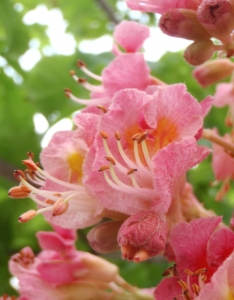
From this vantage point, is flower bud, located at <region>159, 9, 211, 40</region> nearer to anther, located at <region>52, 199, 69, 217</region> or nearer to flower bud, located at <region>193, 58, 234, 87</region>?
flower bud, located at <region>193, 58, 234, 87</region>

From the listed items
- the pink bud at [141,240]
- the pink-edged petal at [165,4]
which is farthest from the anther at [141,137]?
the pink-edged petal at [165,4]

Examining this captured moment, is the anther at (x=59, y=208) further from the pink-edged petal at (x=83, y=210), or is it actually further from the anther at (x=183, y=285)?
the anther at (x=183, y=285)

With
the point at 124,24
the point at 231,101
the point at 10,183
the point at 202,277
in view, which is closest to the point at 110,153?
the point at 202,277

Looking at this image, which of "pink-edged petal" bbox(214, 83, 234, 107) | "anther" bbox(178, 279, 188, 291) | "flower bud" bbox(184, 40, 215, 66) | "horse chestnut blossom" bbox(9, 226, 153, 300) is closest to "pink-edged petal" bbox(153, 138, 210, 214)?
"anther" bbox(178, 279, 188, 291)

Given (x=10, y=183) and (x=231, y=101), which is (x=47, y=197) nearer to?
(x=231, y=101)

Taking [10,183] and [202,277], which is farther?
[10,183]
